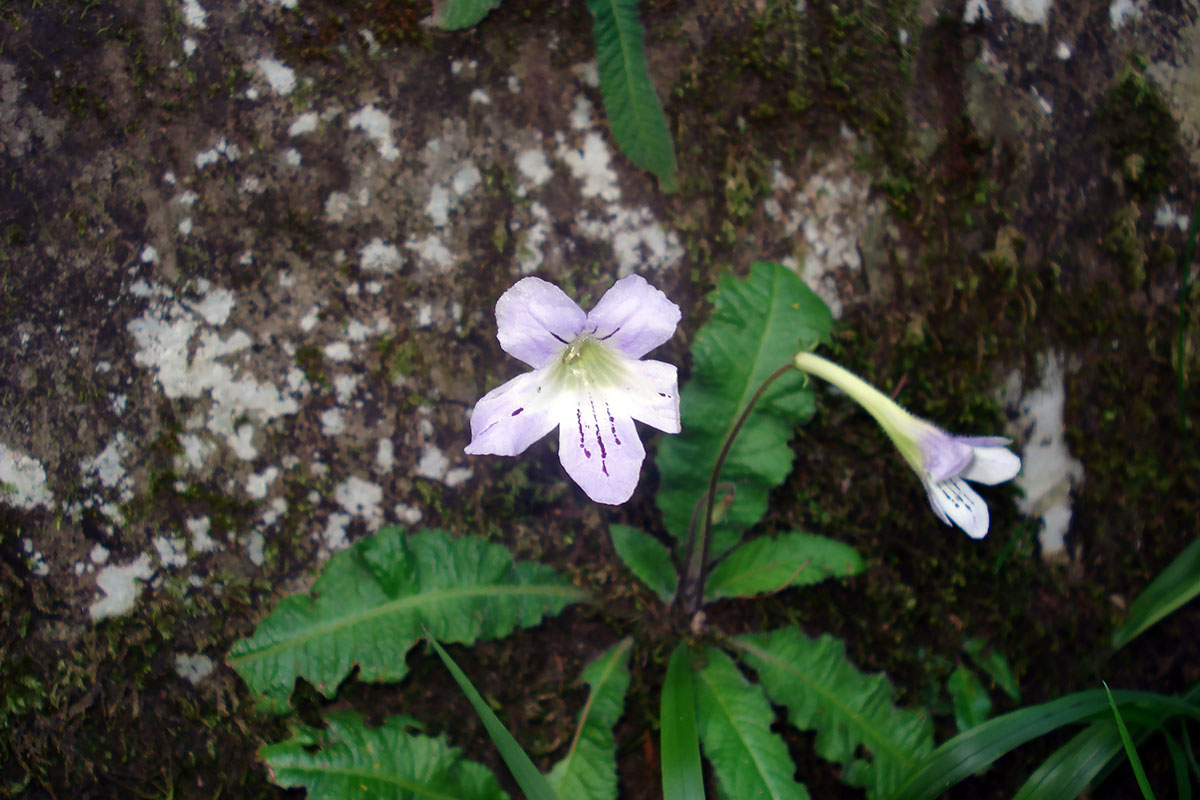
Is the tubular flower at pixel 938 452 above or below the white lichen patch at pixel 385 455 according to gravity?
below

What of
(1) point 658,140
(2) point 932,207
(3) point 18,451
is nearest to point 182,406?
(3) point 18,451

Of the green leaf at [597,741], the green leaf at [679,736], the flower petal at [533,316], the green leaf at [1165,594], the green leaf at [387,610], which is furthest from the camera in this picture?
the green leaf at [1165,594]

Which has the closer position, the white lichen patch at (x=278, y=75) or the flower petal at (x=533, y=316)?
the flower petal at (x=533, y=316)

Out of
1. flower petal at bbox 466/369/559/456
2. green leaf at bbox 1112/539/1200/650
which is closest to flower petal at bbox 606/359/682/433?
flower petal at bbox 466/369/559/456

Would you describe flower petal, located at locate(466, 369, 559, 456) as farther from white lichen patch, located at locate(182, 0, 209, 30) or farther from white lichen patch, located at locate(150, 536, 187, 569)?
white lichen patch, located at locate(182, 0, 209, 30)

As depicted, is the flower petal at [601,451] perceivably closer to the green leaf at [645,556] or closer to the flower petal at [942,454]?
the green leaf at [645,556]

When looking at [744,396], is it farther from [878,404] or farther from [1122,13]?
[1122,13]

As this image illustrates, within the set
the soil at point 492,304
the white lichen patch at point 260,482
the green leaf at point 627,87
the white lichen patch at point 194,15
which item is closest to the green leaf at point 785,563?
the soil at point 492,304

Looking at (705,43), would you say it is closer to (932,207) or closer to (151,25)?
(932,207)
